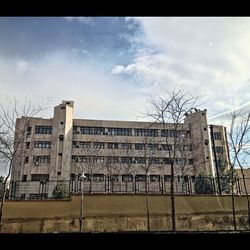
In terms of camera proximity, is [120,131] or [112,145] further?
[120,131]

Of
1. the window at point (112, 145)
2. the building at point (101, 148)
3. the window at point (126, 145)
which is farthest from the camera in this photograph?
the window at point (126, 145)

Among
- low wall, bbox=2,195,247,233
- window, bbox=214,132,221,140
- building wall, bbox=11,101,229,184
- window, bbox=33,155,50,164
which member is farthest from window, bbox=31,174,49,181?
low wall, bbox=2,195,247,233

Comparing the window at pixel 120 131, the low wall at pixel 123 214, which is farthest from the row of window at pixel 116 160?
the low wall at pixel 123 214

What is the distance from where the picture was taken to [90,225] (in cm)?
1168

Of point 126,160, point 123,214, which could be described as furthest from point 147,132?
point 123,214

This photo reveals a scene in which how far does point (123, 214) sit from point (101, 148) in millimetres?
25295

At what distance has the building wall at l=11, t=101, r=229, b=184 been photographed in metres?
34.5

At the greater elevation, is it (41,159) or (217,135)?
(217,135)

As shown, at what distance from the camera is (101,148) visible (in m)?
37.0

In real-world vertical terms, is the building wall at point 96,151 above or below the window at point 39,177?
above

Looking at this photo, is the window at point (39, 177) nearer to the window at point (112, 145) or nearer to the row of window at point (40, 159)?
the row of window at point (40, 159)

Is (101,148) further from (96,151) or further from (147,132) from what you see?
(147,132)

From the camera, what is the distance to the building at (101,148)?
3412cm
